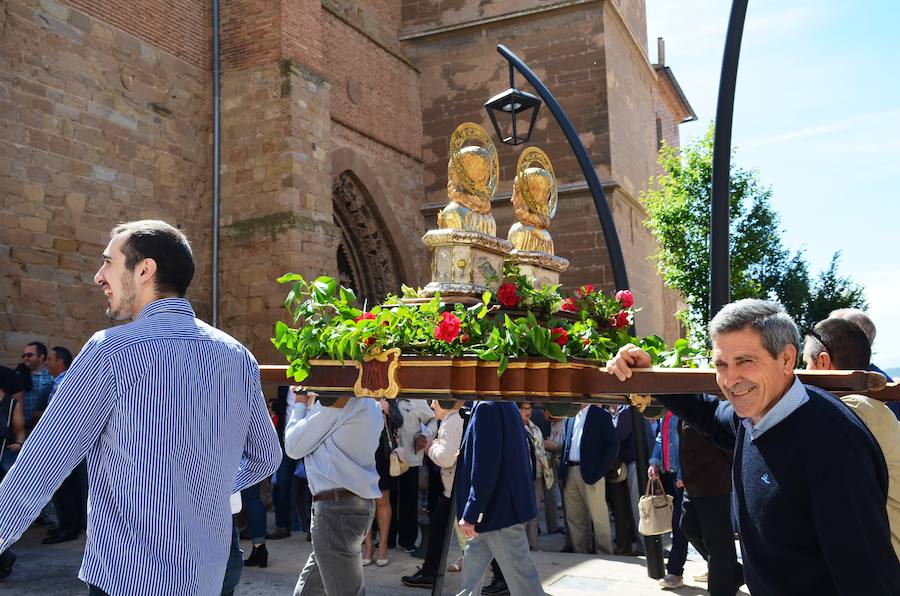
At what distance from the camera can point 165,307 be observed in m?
2.67

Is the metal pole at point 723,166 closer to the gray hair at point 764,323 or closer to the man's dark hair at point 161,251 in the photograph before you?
the gray hair at point 764,323

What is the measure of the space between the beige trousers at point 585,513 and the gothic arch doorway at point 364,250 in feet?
29.1

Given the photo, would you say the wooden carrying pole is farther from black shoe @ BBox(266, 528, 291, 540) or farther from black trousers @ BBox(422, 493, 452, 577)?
black shoe @ BBox(266, 528, 291, 540)

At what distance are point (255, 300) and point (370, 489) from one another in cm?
865

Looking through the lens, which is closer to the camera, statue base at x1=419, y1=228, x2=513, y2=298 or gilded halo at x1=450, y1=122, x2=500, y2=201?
statue base at x1=419, y1=228, x2=513, y2=298

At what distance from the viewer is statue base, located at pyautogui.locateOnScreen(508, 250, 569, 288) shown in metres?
5.64

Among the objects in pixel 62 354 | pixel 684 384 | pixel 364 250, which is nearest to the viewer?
pixel 684 384

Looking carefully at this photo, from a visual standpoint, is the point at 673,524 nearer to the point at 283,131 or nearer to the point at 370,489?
the point at 370,489

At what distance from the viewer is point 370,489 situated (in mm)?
5113

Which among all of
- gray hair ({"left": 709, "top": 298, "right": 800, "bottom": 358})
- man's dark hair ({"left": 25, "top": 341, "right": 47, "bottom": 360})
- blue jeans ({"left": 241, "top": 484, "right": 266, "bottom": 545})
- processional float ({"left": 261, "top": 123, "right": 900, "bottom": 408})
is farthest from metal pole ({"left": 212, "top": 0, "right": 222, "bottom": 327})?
gray hair ({"left": 709, "top": 298, "right": 800, "bottom": 358})

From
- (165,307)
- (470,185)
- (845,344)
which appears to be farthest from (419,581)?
(165,307)

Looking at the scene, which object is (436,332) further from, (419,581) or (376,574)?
(376,574)

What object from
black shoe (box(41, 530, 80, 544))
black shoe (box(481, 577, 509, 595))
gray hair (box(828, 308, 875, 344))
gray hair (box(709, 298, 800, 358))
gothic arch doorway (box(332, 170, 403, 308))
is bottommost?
black shoe (box(481, 577, 509, 595))

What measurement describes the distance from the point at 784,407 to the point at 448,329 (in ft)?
5.28
